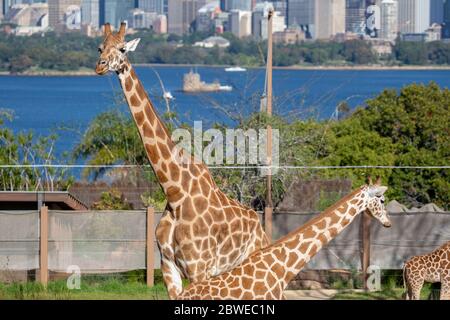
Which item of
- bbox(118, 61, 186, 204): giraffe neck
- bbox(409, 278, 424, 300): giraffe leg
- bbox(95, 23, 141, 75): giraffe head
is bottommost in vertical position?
bbox(409, 278, 424, 300): giraffe leg

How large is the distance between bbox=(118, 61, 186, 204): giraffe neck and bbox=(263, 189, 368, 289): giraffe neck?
4.49 feet

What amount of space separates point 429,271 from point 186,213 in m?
3.60

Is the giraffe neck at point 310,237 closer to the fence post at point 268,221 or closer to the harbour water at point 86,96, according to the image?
the fence post at point 268,221

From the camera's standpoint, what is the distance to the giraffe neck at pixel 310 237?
11.0 meters

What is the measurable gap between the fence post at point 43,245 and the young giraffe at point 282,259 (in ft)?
19.4

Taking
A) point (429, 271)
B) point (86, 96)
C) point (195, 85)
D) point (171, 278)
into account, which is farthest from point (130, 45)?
point (86, 96)

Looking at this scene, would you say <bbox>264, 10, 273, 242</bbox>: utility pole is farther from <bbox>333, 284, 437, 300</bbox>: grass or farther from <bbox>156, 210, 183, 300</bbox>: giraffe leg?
<bbox>156, 210, 183, 300</bbox>: giraffe leg

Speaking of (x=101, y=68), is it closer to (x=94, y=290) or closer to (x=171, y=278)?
(x=171, y=278)

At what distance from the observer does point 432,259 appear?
14.6 meters

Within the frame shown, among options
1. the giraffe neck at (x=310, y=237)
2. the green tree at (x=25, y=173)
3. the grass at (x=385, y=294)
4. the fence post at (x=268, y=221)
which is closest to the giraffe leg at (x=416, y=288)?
the grass at (x=385, y=294)

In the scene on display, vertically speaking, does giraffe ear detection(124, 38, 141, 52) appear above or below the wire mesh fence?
above

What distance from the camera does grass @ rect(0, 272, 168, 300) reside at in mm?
15196

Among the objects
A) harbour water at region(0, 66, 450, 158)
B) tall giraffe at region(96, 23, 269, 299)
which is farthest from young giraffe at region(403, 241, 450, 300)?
harbour water at region(0, 66, 450, 158)
